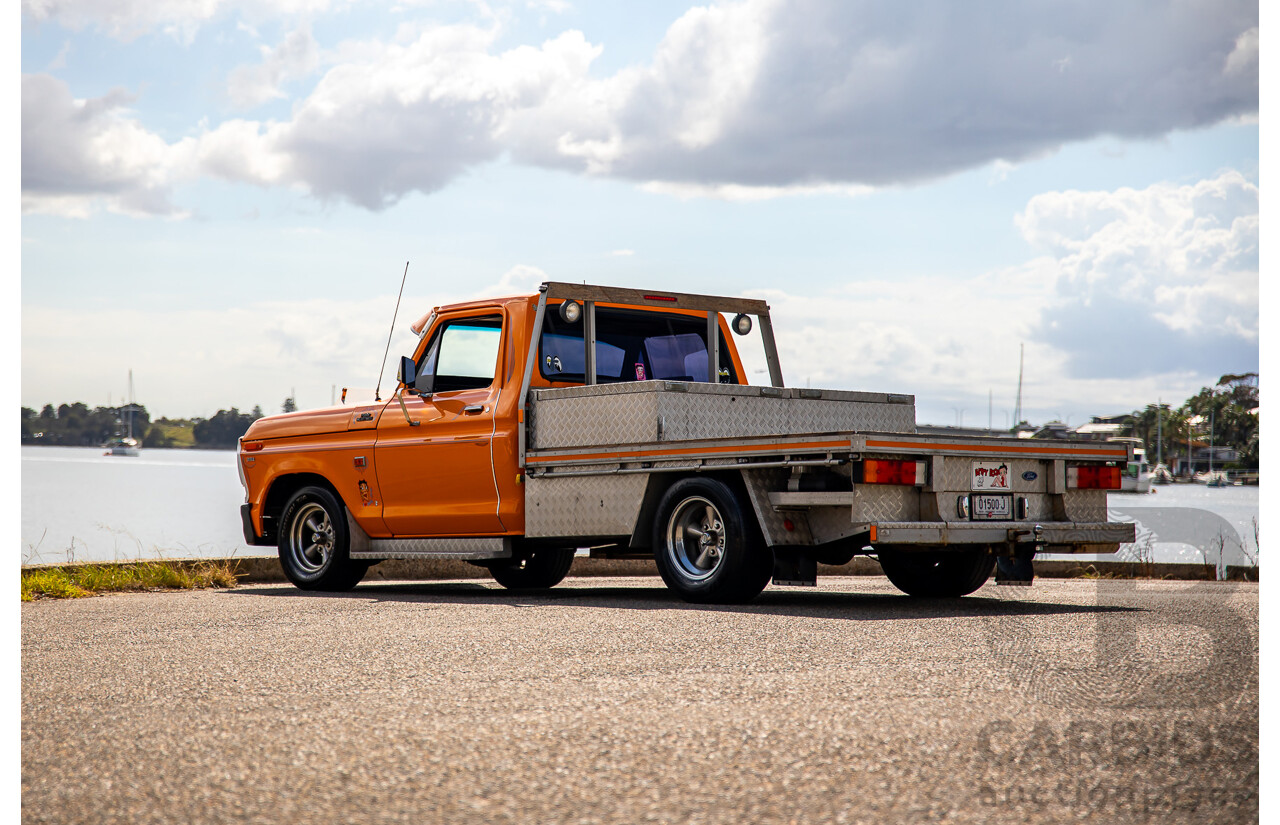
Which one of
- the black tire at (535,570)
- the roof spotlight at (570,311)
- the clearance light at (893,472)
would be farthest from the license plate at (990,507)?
the black tire at (535,570)

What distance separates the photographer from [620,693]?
187 inches

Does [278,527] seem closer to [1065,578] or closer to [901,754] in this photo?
[1065,578]

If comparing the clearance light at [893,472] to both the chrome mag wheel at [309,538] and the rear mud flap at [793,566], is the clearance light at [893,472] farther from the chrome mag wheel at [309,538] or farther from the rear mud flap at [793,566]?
the chrome mag wheel at [309,538]

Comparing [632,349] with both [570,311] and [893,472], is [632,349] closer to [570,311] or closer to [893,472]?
[570,311]

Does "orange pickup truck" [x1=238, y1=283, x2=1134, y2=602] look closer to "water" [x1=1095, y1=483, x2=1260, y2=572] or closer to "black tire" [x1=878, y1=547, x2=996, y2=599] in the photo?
"black tire" [x1=878, y1=547, x2=996, y2=599]

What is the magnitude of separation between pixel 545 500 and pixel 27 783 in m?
5.92

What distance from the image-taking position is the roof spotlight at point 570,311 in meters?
9.62

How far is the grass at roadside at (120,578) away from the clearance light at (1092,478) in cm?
734

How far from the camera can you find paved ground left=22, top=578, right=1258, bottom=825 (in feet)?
11.1

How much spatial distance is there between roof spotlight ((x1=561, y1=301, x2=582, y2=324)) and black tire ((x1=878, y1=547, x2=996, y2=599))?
2841 millimetres

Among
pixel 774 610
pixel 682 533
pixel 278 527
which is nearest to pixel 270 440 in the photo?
pixel 278 527

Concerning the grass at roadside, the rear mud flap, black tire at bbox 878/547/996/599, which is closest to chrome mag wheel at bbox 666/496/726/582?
the rear mud flap

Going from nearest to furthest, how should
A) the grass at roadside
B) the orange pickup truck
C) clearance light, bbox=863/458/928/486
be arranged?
1. clearance light, bbox=863/458/928/486
2. the orange pickup truck
3. the grass at roadside

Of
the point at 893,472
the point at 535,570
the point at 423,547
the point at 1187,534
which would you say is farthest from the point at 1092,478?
the point at 1187,534
